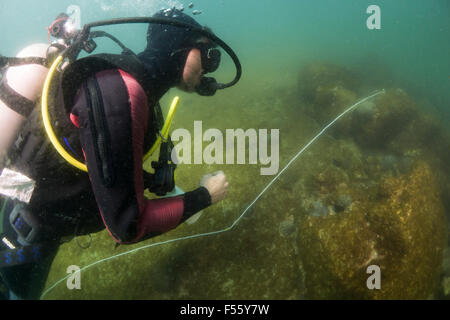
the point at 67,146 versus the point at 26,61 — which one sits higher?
the point at 26,61

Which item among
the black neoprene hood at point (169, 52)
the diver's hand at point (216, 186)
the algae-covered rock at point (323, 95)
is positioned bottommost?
the diver's hand at point (216, 186)

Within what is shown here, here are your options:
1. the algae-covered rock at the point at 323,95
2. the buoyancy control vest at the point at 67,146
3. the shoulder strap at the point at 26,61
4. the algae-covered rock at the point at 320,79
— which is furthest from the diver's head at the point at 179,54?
the algae-covered rock at the point at 320,79

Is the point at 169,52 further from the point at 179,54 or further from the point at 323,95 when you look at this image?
the point at 323,95

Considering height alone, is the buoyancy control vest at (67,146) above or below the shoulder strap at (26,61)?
below

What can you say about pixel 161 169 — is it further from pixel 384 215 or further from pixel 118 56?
pixel 384 215

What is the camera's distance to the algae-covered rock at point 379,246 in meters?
3.49

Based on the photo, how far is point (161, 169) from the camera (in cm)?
231

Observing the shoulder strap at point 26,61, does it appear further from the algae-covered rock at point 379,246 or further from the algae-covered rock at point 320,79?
the algae-covered rock at point 320,79

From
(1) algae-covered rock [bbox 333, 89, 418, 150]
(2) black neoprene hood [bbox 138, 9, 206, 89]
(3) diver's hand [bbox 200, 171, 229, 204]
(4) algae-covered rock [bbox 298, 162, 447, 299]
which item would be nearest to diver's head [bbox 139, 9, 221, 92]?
(2) black neoprene hood [bbox 138, 9, 206, 89]

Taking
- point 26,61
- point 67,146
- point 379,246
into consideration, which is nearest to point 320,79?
point 379,246

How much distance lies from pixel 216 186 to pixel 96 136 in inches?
54.7

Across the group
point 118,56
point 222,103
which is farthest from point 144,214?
point 222,103

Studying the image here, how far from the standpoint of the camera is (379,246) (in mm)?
3686

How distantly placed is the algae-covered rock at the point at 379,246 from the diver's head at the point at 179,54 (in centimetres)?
325
